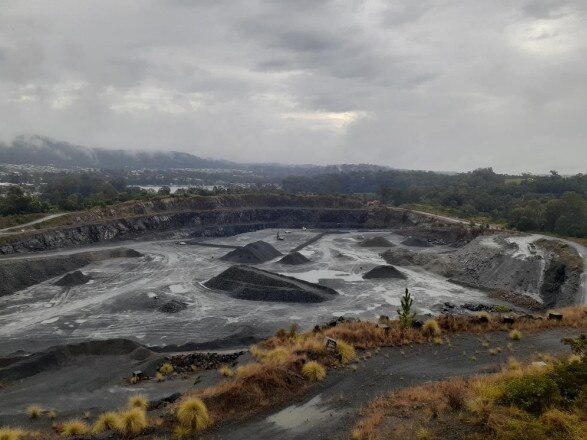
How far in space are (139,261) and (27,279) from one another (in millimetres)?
15109

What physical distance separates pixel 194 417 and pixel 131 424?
1818 millimetres

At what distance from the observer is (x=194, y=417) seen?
12.5 metres

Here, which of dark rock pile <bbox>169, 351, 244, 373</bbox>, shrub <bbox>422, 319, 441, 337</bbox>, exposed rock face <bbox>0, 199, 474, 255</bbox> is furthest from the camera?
exposed rock face <bbox>0, 199, 474, 255</bbox>

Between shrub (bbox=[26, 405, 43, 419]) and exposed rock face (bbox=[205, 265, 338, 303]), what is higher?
shrub (bbox=[26, 405, 43, 419])

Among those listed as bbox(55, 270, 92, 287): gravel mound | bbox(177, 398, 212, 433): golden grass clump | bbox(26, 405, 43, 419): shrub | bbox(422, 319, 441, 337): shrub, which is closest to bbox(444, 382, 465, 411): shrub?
bbox(177, 398, 212, 433): golden grass clump

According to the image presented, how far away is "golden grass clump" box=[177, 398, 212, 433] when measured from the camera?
12.4 meters

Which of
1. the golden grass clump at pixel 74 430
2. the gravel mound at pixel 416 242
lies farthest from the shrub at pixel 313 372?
the gravel mound at pixel 416 242

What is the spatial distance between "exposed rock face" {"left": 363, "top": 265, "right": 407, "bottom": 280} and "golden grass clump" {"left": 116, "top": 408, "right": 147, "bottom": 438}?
4234 cm

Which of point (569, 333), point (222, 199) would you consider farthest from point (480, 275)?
point (222, 199)

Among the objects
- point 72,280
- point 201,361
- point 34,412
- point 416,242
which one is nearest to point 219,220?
point 416,242

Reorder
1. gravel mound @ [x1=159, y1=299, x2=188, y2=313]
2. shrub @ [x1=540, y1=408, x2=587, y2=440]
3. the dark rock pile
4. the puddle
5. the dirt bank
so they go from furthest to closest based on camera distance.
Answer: the dirt bank < gravel mound @ [x1=159, y1=299, x2=188, y2=313] < the dark rock pile < the puddle < shrub @ [x1=540, y1=408, x2=587, y2=440]

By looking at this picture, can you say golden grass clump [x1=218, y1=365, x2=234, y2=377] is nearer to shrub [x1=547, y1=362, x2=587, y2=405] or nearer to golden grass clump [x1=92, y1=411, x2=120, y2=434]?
golden grass clump [x1=92, y1=411, x2=120, y2=434]

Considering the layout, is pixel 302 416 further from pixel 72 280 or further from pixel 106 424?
pixel 72 280

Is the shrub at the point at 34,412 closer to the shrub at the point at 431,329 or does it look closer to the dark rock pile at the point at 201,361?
the dark rock pile at the point at 201,361
